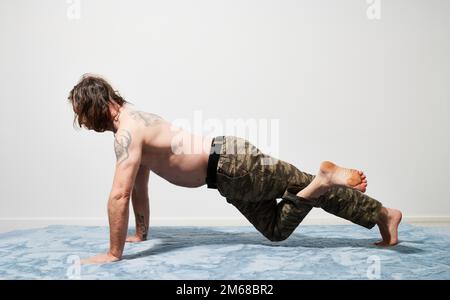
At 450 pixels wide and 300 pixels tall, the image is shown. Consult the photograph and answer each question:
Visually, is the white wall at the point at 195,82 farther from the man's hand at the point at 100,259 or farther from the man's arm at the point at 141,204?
the man's hand at the point at 100,259

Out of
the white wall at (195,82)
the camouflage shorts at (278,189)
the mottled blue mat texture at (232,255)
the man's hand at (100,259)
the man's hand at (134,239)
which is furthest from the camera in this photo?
the white wall at (195,82)

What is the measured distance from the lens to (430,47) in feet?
10.1

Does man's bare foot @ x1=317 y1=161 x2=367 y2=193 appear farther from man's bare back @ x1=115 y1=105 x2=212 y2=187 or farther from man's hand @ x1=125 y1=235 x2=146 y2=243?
man's hand @ x1=125 y1=235 x2=146 y2=243

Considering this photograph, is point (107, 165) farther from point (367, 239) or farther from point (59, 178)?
point (367, 239)

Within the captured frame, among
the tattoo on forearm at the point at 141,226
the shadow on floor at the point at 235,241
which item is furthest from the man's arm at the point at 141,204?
the shadow on floor at the point at 235,241

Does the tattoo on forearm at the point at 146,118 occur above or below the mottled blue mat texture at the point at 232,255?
above

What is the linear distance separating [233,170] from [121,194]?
1.62 ft

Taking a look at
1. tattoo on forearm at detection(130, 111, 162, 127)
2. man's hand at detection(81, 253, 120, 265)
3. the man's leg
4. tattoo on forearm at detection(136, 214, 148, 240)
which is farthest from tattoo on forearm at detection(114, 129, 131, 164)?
the man's leg

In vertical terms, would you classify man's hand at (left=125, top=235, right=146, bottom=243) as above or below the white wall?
below

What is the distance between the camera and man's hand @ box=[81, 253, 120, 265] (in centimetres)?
170

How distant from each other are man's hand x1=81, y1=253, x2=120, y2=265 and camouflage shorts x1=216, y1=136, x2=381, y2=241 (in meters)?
0.55

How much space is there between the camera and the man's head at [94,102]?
1908 millimetres

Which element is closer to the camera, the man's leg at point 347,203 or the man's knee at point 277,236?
the man's leg at point 347,203

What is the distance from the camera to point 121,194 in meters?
1.74
